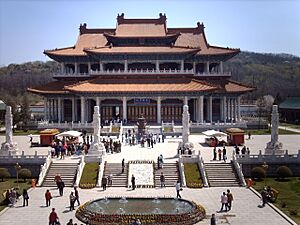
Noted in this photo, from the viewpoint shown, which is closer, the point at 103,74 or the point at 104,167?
the point at 104,167

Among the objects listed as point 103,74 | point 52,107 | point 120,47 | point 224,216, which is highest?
point 120,47

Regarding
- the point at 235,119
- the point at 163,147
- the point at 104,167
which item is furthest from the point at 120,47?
the point at 104,167

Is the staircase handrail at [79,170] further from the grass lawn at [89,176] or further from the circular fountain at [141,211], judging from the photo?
the circular fountain at [141,211]

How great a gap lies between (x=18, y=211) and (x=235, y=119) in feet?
169

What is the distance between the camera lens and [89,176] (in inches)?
1409

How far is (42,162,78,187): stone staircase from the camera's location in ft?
114

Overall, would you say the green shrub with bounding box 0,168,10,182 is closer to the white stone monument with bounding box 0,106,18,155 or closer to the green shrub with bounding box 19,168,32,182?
the green shrub with bounding box 19,168,32,182

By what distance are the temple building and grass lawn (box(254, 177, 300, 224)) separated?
31709 millimetres

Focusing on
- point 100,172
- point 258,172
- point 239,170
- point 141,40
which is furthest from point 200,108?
point 100,172

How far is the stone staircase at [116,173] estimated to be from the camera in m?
34.7

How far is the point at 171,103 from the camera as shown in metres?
71.2

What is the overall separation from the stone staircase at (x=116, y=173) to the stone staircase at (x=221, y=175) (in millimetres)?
6956

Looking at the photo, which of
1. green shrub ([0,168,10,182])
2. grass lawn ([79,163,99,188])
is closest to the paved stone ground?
grass lawn ([79,163,99,188])

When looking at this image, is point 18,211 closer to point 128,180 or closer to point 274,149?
point 128,180
